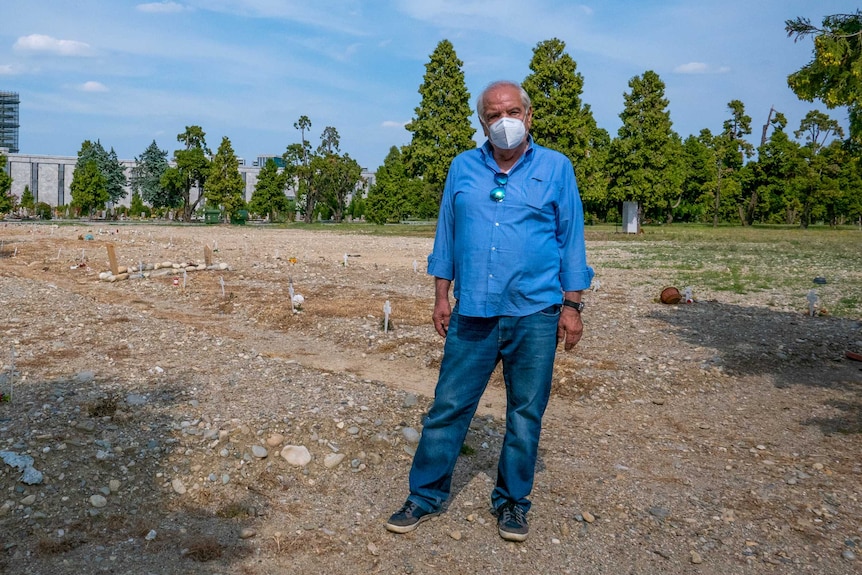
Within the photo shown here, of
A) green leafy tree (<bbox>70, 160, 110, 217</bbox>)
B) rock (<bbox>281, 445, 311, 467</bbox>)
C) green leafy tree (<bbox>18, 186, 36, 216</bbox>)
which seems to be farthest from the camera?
green leafy tree (<bbox>18, 186, 36, 216</bbox>)

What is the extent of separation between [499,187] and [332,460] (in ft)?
7.05

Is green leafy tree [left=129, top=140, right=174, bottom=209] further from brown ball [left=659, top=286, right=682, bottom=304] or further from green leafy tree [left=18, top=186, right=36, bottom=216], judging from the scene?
brown ball [left=659, top=286, right=682, bottom=304]

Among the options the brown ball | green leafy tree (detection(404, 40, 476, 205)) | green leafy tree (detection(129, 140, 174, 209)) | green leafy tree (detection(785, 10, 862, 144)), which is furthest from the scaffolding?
green leafy tree (detection(785, 10, 862, 144))

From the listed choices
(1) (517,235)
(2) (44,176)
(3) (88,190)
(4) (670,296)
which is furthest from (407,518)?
(2) (44,176)

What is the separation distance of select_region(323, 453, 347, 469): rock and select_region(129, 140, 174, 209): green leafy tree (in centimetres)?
7593

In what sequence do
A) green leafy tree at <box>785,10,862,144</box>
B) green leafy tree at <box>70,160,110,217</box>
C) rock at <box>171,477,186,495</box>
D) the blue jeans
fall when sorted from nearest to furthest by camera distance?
the blue jeans
rock at <box>171,477,186,495</box>
green leafy tree at <box>785,10,862,144</box>
green leafy tree at <box>70,160,110,217</box>

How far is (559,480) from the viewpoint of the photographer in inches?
184

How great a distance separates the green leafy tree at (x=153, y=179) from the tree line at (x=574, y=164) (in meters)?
0.15

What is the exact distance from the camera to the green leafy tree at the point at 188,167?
218 feet

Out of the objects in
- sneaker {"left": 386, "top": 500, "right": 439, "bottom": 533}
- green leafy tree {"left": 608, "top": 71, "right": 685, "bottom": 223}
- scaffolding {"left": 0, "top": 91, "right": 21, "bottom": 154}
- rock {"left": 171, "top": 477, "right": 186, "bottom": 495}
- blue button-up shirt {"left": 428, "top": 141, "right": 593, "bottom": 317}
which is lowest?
rock {"left": 171, "top": 477, "right": 186, "bottom": 495}

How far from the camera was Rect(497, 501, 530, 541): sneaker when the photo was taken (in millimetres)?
3777

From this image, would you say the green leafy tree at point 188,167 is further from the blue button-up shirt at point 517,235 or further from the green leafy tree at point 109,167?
the blue button-up shirt at point 517,235

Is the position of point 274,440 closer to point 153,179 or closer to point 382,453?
point 382,453

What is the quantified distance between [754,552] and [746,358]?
17.5 ft
